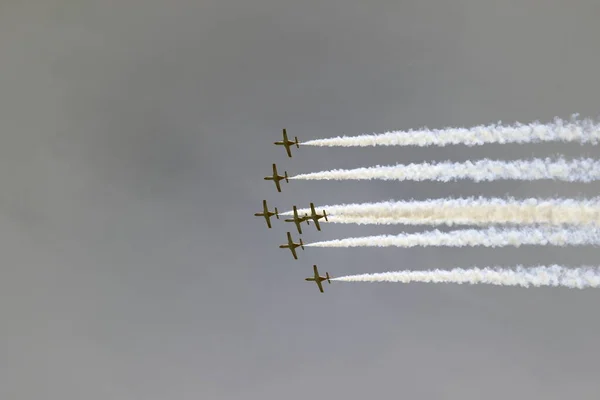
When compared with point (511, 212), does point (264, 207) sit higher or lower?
higher

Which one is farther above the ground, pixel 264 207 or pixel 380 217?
pixel 264 207

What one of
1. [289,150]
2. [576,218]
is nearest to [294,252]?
[289,150]

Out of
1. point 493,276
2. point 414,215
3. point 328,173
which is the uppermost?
point 328,173

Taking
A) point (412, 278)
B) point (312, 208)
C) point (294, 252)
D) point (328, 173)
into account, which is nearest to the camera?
point (412, 278)

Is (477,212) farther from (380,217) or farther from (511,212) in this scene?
(380,217)

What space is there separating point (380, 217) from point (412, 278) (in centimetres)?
516

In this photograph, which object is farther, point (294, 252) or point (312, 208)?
point (294, 252)

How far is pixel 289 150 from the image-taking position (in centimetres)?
7900

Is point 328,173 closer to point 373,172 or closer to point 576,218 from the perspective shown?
point 373,172

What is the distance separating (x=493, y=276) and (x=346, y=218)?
49.0 feet

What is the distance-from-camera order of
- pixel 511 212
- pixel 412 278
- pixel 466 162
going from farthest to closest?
pixel 412 278 < pixel 466 162 < pixel 511 212

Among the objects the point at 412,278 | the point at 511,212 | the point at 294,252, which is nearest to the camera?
the point at 511,212

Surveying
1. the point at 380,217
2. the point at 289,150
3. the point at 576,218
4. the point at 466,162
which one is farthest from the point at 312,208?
the point at 576,218

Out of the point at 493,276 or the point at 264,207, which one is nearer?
the point at 493,276
